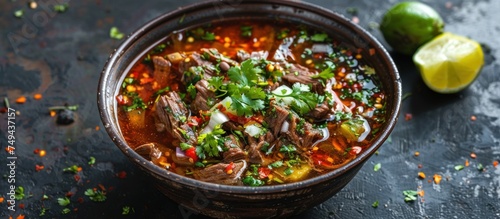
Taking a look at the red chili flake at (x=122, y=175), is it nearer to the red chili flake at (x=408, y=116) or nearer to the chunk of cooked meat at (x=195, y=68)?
the chunk of cooked meat at (x=195, y=68)

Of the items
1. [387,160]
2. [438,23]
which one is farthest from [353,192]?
[438,23]

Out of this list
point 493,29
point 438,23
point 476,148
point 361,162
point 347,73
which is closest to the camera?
point 361,162

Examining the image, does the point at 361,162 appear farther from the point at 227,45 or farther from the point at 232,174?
the point at 227,45

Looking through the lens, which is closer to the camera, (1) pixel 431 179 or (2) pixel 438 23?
(1) pixel 431 179

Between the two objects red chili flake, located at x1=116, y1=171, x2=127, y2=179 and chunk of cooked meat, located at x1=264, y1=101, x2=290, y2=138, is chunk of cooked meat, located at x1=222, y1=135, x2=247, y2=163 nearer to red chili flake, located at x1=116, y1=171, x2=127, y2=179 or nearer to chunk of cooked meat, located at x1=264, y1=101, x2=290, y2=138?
chunk of cooked meat, located at x1=264, y1=101, x2=290, y2=138

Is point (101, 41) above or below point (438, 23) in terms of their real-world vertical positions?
above

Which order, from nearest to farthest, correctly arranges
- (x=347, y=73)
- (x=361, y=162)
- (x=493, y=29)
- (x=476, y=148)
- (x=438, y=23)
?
(x=361, y=162) → (x=347, y=73) → (x=476, y=148) → (x=438, y=23) → (x=493, y=29)

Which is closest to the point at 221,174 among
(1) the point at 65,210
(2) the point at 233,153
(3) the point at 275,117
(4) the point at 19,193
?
(2) the point at 233,153

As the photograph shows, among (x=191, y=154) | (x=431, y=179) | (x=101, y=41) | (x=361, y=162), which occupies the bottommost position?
(x=431, y=179)

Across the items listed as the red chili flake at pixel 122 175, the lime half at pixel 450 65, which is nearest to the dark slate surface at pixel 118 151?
the red chili flake at pixel 122 175
